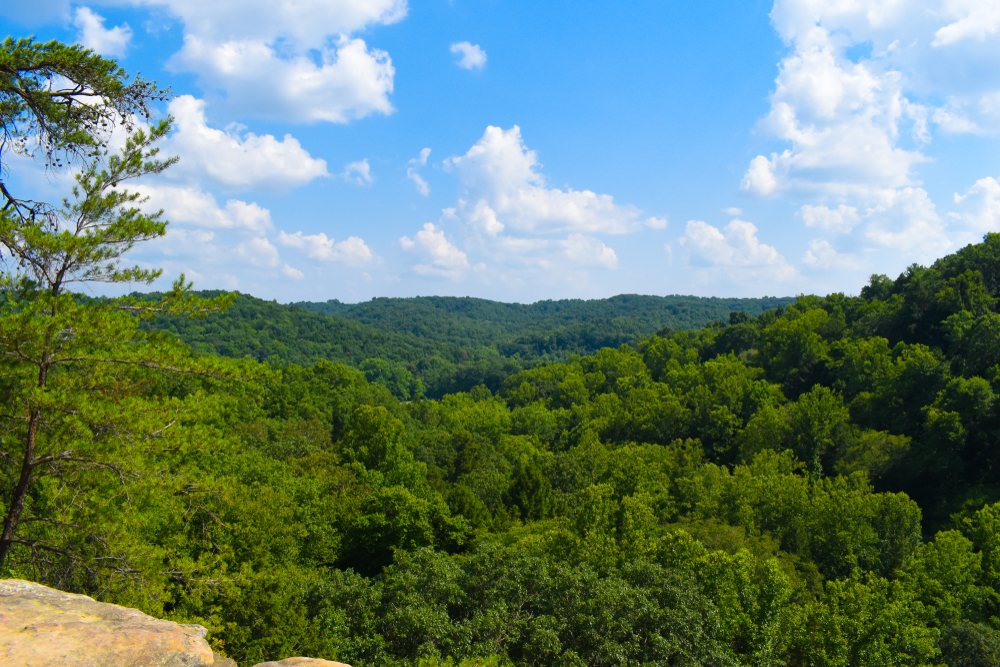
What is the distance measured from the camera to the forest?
9672 millimetres

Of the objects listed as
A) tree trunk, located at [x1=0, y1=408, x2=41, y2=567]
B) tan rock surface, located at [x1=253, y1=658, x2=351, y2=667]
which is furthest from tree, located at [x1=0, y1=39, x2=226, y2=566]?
tan rock surface, located at [x1=253, y1=658, x2=351, y2=667]

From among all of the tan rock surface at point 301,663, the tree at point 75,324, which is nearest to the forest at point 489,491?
the tree at point 75,324

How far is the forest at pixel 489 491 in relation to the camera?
9.67 metres

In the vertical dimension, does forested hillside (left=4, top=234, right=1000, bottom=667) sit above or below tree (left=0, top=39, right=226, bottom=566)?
below

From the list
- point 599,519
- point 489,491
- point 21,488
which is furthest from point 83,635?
point 489,491

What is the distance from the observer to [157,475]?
9961 mm

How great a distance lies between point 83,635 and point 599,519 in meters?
24.7

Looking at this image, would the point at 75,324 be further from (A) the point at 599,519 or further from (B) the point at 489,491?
(B) the point at 489,491

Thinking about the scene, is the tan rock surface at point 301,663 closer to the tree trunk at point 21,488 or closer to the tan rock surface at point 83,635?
the tan rock surface at point 83,635

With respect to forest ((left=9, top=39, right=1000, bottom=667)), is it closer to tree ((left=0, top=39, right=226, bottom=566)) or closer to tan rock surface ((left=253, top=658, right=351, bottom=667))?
tree ((left=0, top=39, right=226, bottom=566))

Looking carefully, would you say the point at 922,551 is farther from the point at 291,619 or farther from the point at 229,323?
the point at 229,323

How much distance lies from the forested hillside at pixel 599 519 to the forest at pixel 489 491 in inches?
5.7

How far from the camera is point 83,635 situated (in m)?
6.31

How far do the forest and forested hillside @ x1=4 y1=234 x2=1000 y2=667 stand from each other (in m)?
0.14
